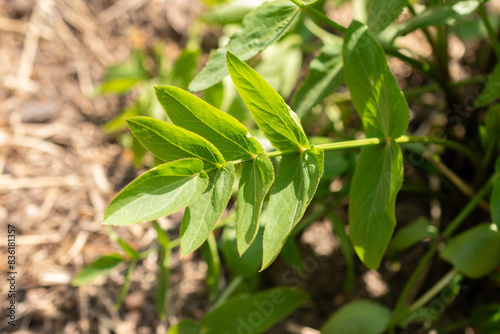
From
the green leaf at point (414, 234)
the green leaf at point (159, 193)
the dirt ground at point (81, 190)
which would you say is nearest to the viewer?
the green leaf at point (159, 193)

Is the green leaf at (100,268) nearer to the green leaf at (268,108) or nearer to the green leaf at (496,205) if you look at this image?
the green leaf at (268,108)

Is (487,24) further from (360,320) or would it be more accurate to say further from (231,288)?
(231,288)

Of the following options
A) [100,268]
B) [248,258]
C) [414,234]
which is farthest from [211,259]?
[414,234]

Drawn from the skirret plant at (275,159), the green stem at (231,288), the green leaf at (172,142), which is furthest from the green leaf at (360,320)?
the green leaf at (172,142)

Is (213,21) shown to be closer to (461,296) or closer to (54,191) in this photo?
(54,191)

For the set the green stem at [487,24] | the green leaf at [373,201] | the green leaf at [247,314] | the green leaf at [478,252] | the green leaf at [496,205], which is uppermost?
the green stem at [487,24]

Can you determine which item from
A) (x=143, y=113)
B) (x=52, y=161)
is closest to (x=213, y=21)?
(x=143, y=113)

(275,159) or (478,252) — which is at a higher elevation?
(275,159)
